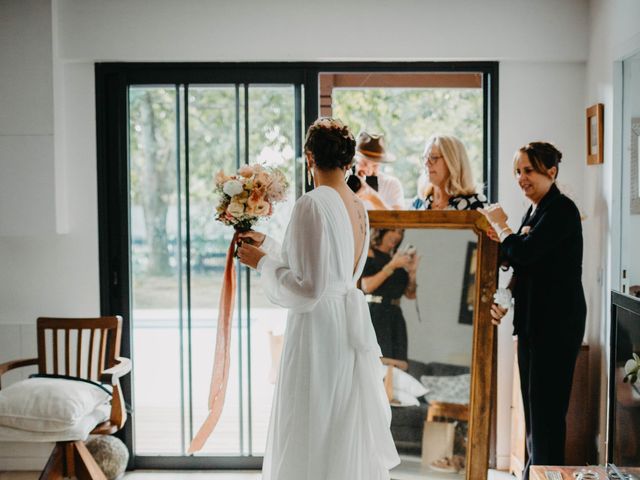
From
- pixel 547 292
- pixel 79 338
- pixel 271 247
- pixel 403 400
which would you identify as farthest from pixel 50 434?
pixel 547 292

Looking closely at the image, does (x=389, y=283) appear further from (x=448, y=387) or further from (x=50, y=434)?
(x=50, y=434)

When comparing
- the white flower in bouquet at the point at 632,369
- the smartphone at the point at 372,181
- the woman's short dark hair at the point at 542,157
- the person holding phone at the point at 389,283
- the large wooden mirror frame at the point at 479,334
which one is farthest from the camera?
the smartphone at the point at 372,181

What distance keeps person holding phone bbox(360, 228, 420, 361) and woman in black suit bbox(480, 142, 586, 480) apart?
1.52 feet

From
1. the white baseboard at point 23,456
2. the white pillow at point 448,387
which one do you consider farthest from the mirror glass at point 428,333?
the white baseboard at point 23,456

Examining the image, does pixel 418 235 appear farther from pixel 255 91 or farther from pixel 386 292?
pixel 255 91

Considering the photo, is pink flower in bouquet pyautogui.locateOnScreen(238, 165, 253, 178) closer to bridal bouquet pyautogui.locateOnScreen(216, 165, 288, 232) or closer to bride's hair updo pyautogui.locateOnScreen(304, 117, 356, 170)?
bridal bouquet pyautogui.locateOnScreen(216, 165, 288, 232)

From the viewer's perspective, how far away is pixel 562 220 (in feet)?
10.0

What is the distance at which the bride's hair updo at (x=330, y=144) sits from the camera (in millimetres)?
2566

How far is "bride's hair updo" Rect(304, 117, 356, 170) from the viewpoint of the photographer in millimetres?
2566

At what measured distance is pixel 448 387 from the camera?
11.2 ft

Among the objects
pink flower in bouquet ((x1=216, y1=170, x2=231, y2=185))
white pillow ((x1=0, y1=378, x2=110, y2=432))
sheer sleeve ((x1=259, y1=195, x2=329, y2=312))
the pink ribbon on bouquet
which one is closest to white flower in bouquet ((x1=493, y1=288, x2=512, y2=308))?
sheer sleeve ((x1=259, y1=195, x2=329, y2=312))

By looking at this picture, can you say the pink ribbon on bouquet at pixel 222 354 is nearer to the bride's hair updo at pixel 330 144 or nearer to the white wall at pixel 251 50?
the bride's hair updo at pixel 330 144

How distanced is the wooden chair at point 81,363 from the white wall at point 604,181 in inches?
91.6

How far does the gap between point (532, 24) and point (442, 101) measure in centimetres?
76
